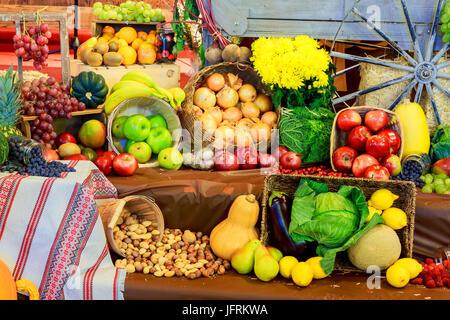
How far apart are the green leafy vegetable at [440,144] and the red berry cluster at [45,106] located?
7.96 ft

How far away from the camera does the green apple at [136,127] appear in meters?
3.30

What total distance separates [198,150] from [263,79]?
0.66 m

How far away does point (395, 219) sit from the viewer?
2496 millimetres

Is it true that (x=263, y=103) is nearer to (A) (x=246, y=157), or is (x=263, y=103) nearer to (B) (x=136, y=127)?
(A) (x=246, y=157)

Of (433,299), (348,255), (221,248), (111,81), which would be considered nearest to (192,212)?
(221,248)

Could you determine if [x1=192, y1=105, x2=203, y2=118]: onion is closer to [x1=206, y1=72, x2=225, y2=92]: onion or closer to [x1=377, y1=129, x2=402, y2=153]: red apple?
[x1=206, y1=72, x2=225, y2=92]: onion

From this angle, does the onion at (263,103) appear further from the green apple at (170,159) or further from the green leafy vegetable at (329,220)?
the green leafy vegetable at (329,220)

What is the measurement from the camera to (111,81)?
400cm

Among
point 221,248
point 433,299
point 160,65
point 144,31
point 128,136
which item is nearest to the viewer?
point 433,299

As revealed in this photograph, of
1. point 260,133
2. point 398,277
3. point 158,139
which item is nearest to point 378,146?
point 260,133

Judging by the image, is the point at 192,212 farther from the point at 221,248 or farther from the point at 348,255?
the point at 348,255

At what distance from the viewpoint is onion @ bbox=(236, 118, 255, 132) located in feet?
11.4

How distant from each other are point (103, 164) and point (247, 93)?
3.83 feet

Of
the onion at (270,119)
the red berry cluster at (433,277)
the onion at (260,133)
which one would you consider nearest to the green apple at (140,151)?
the onion at (260,133)
